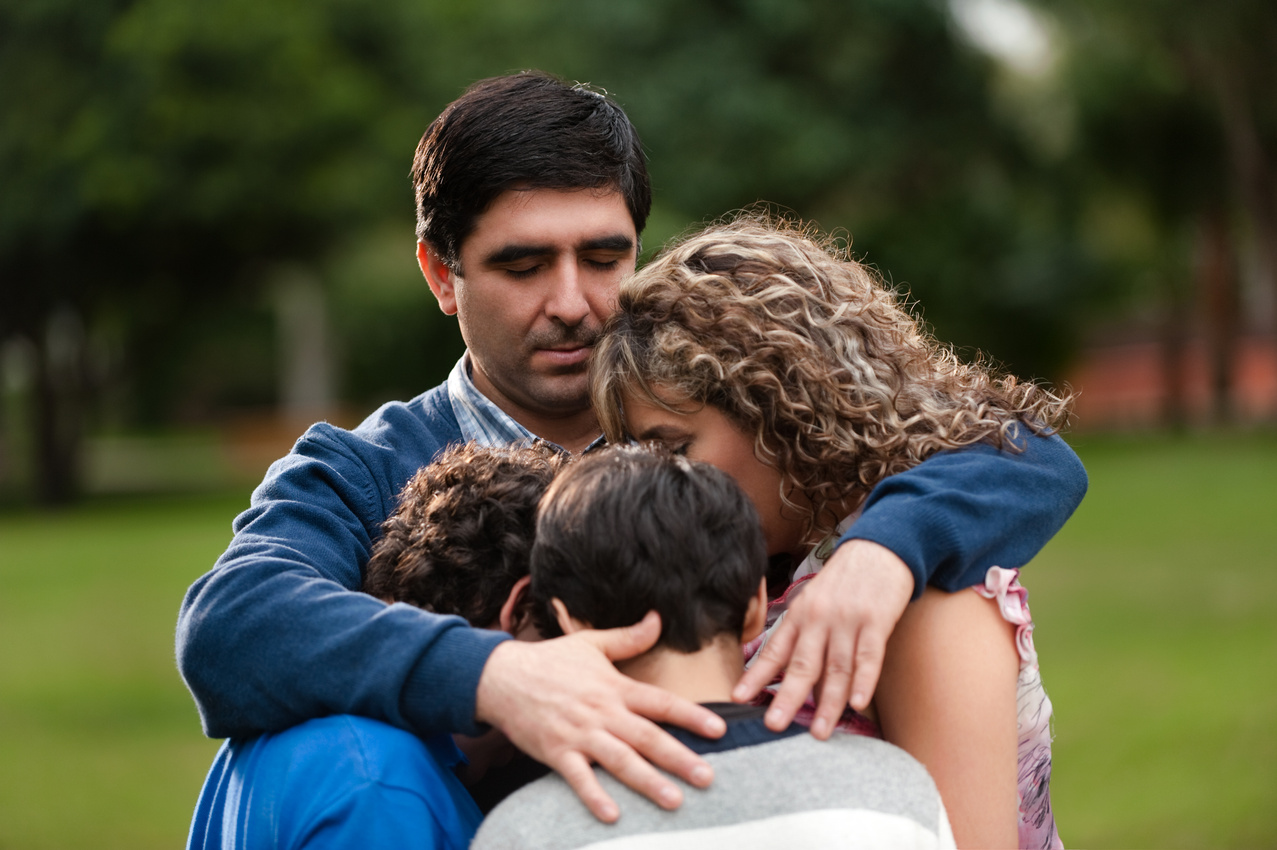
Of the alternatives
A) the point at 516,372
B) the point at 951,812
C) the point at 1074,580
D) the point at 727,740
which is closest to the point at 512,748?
the point at 727,740

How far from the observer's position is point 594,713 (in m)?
1.85

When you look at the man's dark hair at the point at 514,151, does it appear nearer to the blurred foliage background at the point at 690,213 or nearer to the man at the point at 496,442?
the man at the point at 496,442

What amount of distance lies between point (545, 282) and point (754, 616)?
1.20m

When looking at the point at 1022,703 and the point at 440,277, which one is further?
the point at 440,277

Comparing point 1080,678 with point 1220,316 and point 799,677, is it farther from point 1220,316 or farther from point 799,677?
point 1220,316

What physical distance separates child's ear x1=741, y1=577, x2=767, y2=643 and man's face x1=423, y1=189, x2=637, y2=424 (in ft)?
3.33

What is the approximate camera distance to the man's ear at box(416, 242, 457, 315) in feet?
10.5

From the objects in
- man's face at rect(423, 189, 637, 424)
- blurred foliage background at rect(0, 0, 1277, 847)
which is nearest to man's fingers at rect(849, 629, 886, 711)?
man's face at rect(423, 189, 637, 424)

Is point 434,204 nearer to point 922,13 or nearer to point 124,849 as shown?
point 124,849

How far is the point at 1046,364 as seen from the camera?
117 ft

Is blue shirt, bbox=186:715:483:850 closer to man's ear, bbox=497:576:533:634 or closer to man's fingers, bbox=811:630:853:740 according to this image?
man's ear, bbox=497:576:533:634

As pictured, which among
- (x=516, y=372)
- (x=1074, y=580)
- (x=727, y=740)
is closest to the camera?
(x=727, y=740)

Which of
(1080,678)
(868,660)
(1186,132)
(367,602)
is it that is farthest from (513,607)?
(1186,132)

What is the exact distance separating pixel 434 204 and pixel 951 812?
5.81 ft
